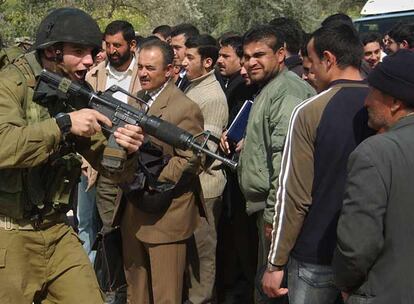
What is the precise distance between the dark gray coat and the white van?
9404mm

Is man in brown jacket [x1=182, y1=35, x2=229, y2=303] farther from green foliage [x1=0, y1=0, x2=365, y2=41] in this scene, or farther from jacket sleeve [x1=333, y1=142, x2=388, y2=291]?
green foliage [x1=0, y1=0, x2=365, y2=41]

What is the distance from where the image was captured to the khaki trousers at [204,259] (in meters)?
4.85

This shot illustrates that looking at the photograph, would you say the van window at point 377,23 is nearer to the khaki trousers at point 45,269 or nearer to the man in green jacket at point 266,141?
the man in green jacket at point 266,141

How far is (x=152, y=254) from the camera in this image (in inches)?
169

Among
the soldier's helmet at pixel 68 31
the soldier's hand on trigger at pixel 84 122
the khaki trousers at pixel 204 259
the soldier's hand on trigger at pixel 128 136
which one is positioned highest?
the soldier's helmet at pixel 68 31

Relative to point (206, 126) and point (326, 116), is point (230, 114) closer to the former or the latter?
point (206, 126)

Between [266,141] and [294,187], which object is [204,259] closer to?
[266,141]

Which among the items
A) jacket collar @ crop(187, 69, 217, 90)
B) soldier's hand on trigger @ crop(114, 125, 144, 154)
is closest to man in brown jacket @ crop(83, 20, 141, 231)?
jacket collar @ crop(187, 69, 217, 90)

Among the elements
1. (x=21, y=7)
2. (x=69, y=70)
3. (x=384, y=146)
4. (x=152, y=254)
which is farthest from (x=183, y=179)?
(x=21, y=7)

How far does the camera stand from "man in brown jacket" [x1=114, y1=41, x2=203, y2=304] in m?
4.24

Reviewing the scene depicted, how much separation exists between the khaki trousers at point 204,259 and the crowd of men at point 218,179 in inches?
0.4

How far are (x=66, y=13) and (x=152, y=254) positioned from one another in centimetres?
171

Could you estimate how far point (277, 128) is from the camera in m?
3.87

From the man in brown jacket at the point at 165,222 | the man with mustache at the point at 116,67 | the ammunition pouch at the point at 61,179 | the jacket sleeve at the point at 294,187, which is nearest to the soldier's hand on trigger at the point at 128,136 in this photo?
the ammunition pouch at the point at 61,179
